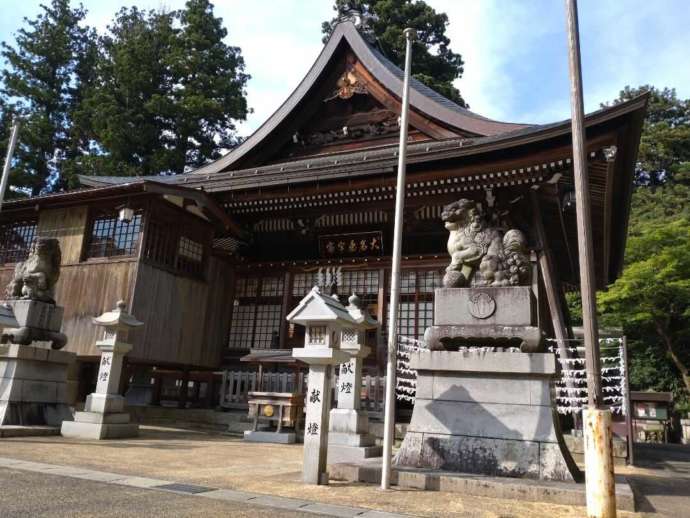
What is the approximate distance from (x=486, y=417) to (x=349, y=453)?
2615mm

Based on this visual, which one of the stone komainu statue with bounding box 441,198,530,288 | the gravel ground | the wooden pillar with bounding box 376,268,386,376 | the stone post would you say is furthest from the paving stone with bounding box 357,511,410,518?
the wooden pillar with bounding box 376,268,386,376

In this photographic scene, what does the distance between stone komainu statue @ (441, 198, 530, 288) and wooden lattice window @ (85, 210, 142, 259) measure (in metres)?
9.04

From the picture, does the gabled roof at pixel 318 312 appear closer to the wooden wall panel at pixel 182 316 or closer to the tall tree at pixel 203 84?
the wooden wall panel at pixel 182 316

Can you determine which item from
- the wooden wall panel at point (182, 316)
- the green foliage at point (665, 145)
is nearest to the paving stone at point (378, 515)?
the wooden wall panel at point (182, 316)

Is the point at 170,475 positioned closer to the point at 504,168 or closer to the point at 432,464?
the point at 432,464

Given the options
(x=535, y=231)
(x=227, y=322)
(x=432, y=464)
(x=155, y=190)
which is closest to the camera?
(x=432, y=464)

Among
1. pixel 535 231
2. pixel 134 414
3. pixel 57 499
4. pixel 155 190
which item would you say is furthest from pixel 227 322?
pixel 57 499

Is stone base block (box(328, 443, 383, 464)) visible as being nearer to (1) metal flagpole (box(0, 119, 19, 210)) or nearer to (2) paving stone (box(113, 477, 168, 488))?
(2) paving stone (box(113, 477, 168, 488))

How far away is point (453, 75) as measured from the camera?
3073 centimetres

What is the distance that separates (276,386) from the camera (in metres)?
12.8

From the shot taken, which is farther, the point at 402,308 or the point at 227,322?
the point at 227,322

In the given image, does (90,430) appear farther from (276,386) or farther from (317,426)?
(317,426)

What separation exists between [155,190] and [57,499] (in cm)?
955

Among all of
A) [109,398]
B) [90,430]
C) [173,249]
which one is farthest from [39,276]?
[173,249]
